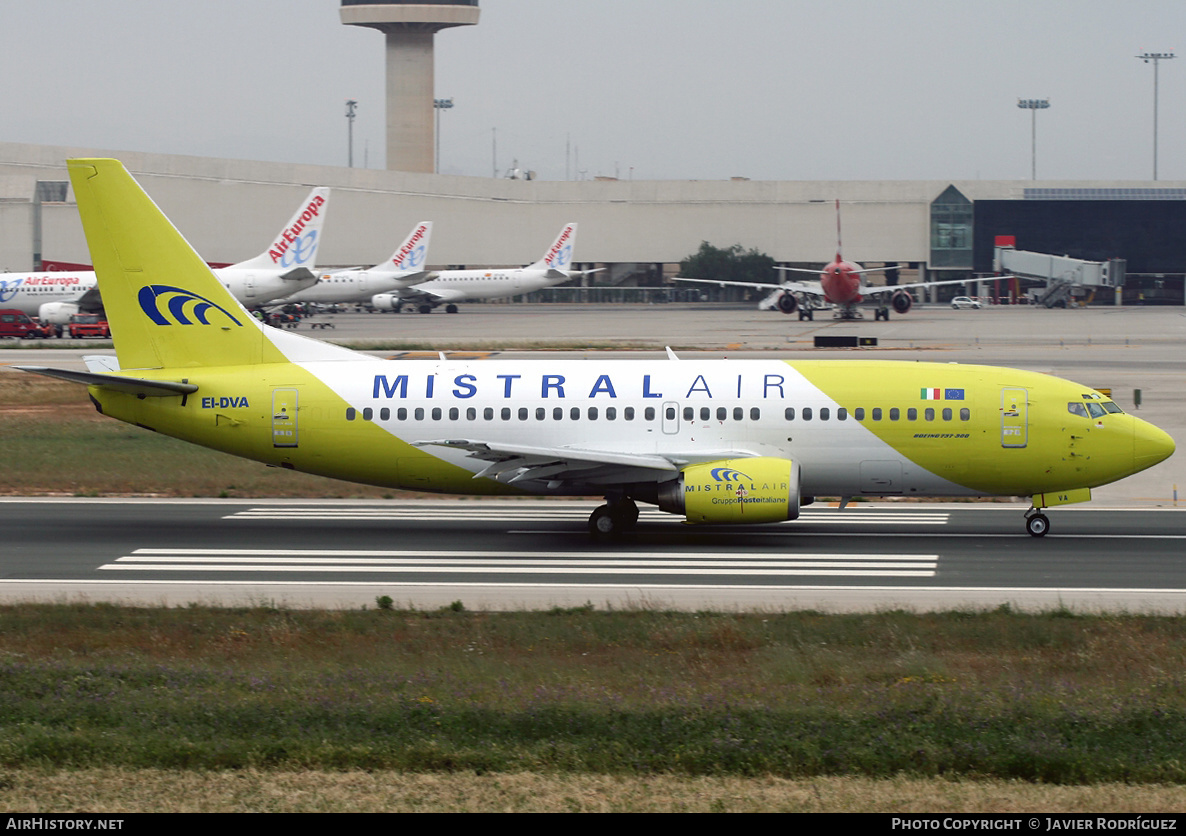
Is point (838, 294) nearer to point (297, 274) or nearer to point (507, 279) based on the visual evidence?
point (507, 279)

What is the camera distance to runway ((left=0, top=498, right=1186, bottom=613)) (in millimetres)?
22797

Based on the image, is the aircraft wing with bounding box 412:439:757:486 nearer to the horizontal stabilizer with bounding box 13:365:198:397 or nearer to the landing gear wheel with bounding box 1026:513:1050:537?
the horizontal stabilizer with bounding box 13:365:198:397

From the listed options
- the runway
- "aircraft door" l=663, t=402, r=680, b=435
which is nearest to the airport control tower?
the runway

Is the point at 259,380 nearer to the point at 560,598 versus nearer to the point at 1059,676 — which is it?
the point at 560,598

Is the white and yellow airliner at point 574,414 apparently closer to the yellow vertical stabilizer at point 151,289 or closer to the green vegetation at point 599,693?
the yellow vertical stabilizer at point 151,289

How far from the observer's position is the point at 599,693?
1546cm

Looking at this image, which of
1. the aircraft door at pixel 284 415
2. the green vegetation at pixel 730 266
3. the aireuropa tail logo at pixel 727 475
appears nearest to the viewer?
the aireuropa tail logo at pixel 727 475

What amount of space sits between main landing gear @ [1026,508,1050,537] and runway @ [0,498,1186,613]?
0.90 feet

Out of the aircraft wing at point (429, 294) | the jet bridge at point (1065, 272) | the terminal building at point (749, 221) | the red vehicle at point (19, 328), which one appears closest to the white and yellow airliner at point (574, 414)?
the red vehicle at point (19, 328)

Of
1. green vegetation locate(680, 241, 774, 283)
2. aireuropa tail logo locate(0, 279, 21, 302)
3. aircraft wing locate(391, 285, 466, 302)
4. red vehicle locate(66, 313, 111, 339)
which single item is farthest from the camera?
green vegetation locate(680, 241, 774, 283)

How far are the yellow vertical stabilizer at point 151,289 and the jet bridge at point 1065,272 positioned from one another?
425 feet

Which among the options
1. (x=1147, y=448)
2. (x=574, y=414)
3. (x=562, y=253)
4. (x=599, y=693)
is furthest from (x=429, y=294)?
(x=599, y=693)

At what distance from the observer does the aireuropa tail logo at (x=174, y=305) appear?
1154 inches
